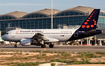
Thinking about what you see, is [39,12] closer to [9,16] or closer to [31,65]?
[9,16]

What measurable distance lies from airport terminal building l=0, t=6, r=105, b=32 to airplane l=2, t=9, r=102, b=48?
46033 mm

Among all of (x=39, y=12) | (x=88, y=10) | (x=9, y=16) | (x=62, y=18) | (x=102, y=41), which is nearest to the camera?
(x=102, y=41)

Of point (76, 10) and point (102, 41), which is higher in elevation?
point (76, 10)

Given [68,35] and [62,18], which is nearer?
[68,35]

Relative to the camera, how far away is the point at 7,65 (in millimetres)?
16219

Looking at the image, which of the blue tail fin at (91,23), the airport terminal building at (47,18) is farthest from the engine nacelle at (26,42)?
the airport terminal building at (47,18)

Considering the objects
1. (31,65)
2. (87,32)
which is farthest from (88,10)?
(31,65)

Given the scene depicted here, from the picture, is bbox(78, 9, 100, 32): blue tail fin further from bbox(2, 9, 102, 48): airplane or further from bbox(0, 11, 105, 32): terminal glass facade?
bbox(0, 11, 105, 32): terminal glass facade

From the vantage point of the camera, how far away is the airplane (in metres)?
41.1

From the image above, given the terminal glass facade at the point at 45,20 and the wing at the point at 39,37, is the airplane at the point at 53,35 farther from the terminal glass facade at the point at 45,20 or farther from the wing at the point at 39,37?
the terminal glass facade at the point at 45,20

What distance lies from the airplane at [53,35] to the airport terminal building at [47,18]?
4603cm

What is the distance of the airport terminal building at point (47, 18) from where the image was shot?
9388 centimetres

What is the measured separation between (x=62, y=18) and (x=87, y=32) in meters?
56.9

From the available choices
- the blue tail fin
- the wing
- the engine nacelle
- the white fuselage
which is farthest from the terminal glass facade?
the engine nacelle
